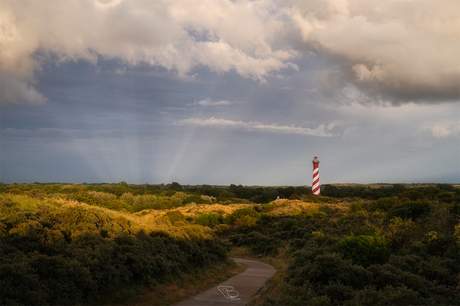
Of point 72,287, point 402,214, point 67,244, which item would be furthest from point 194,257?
point 402,214

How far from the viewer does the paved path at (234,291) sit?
10.4 meters

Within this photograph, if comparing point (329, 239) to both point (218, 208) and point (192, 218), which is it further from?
point (218, 208)

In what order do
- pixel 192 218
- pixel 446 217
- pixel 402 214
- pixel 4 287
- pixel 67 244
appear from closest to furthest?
pixel 4 287, pixel 67 244, pixel 446 217, pixel 402 214, pixel 192 218

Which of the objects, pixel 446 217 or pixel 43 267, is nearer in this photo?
pixel 43 267

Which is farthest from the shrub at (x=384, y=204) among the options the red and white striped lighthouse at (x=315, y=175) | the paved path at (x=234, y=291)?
the red and white striped lighthouse at (x=315, y=175)

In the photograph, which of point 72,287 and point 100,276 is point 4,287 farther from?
point 100,276

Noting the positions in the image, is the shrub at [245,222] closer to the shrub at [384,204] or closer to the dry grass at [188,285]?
the shrub at [384,204]

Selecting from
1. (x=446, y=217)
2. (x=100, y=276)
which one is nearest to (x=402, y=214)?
(x=446, y=217)

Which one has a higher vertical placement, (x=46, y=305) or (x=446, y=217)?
(x=446, y=217)

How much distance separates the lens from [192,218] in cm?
3566

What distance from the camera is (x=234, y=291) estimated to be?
466 inches

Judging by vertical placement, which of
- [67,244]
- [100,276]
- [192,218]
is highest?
[67,244]

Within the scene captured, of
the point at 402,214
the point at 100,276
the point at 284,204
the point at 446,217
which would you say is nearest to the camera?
the point at 100,276

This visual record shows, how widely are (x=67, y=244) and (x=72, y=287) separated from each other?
2.45m
